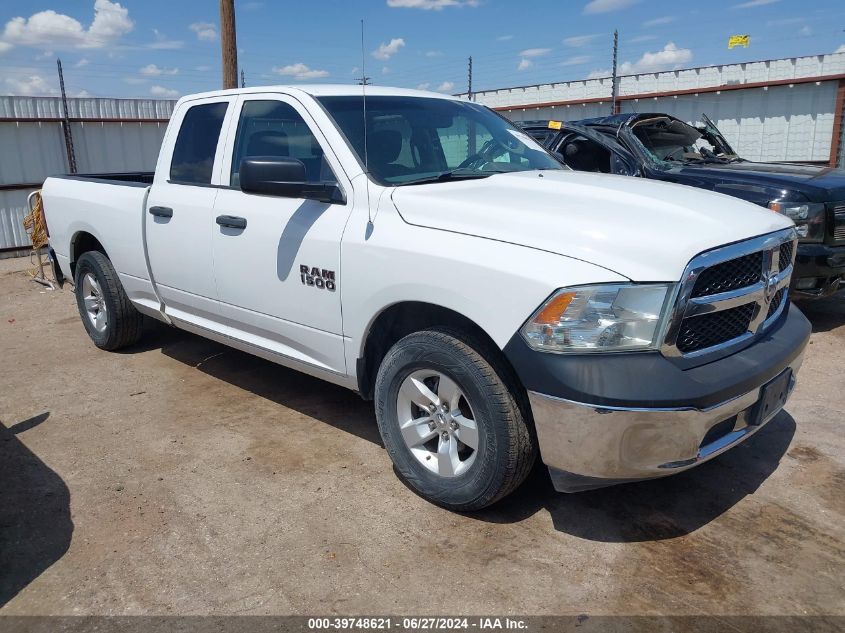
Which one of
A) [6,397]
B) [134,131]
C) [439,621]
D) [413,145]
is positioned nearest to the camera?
[439,621]

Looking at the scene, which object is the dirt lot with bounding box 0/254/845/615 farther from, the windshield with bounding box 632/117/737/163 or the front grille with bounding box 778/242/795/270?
the windshield with bounding box 632/117/737/163

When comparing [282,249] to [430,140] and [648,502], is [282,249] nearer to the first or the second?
[430,140]

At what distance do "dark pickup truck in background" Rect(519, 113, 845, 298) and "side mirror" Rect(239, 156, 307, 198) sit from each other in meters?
2.04

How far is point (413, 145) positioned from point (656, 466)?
216cm

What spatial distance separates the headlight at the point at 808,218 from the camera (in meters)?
5.68

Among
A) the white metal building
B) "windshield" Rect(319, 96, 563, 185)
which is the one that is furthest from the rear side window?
the white metal building

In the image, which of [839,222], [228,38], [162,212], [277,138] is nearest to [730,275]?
[277,138]

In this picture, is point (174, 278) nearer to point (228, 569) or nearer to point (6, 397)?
point (6, 397)

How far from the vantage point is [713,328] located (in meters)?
2.87

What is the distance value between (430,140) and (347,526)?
2176 millimetres

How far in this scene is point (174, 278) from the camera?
185 inches

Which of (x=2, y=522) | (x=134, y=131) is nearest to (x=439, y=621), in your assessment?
(x=2, y=522)

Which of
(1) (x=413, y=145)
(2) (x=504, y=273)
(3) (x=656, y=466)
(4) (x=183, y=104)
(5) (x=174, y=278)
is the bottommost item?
(3) (x=656, y=466)

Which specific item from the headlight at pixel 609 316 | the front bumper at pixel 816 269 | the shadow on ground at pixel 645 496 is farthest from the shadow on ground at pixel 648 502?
the front bumper at pixel 816 269
